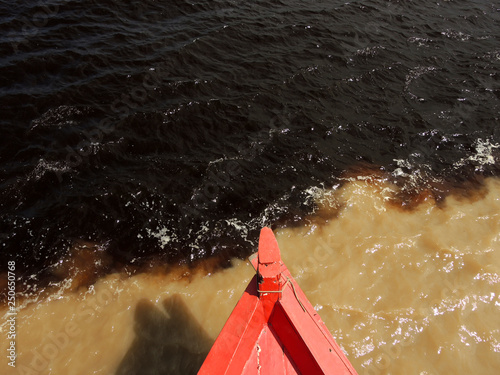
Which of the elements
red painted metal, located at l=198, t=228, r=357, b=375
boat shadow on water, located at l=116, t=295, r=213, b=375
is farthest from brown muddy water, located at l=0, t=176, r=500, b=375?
red painted metal, located at l=198, t=228, r=357, b=375

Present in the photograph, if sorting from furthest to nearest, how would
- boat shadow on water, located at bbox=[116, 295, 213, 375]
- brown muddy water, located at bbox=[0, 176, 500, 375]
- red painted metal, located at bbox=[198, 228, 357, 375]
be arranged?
1. brown muddy water, located at bbox=[0, 176, 500, 375]
2. boat shadow on water, located at bbox=[116, 295, 213, 375]
3. red painted metal, located at bbox=[198, 228, 357, 375]

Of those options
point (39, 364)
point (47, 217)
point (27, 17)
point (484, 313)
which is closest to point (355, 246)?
point (484, 313)

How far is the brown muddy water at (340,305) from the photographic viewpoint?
6223 millimetres

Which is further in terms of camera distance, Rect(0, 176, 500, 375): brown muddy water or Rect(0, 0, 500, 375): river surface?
Rect(0, 0, 500, 375): river surface

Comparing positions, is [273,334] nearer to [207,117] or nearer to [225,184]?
[225,184]

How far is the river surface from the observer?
6.64 m

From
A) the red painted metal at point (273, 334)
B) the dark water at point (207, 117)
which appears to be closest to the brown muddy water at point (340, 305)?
the dark water at point (207, 117)

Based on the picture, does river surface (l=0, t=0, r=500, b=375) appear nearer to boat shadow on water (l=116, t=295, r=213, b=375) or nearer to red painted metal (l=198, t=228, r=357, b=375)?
boat shadow on water (l=116, t=295, r=213, b=375)

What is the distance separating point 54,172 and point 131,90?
4.14 metres

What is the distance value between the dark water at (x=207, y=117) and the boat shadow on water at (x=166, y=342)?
50.1 inches

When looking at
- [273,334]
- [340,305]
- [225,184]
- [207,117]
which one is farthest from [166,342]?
Answer: [207,117]

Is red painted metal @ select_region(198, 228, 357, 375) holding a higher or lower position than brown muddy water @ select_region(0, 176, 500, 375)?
higher

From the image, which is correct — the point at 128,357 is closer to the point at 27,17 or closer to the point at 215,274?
the point at 215,274

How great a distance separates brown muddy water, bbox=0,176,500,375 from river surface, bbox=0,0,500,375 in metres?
0.04
